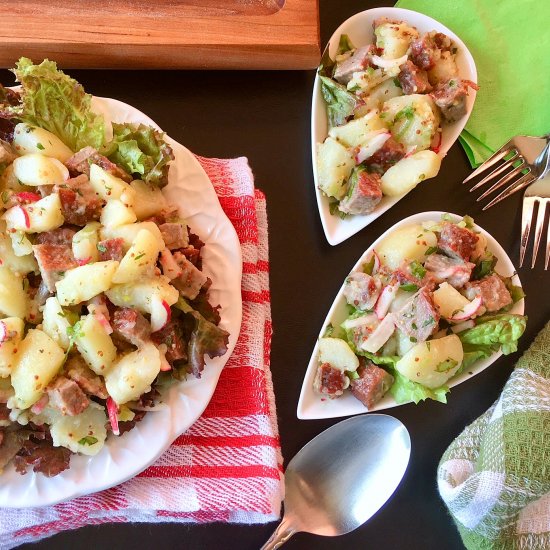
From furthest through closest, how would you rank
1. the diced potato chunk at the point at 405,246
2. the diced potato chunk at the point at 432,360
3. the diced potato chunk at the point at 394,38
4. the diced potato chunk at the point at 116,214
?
the diced potato chunk at the point at 394,38
the diced potato chunk at the point at 405,246
the diced potato chunk at the point at 432,360
the diced potato chunk at the point at 116,214

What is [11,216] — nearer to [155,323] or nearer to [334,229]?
[155,323]

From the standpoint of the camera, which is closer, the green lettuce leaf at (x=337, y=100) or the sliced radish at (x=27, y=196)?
the sliced radish at (x=27, y=196)

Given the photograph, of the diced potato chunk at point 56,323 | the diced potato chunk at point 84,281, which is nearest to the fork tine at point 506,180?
the diced potato chunk at point 84,281

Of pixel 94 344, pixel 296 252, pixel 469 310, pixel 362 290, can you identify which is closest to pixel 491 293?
pixel 469 310

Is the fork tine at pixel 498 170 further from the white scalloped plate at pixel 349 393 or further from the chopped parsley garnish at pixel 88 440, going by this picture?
the chopped parsley garnish at pixel 88 440

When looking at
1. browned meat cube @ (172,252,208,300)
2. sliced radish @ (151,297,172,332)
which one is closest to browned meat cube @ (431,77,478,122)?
browned meat cube @ (172,252,208,300)

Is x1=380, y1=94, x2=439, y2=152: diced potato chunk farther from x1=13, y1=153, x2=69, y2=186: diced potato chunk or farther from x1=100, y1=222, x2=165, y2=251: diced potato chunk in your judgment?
x1=13, y1=153, x2=69, y2=186: diced potato chunk
